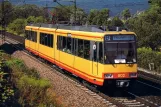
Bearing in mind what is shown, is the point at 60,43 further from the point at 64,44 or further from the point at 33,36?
the point at 33,36

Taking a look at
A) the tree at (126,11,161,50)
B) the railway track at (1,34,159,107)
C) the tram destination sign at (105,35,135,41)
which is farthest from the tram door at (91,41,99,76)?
the tree at (126,11,161,50)

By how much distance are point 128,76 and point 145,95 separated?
141 centimetres

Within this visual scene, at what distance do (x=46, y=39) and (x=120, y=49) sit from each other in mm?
11491

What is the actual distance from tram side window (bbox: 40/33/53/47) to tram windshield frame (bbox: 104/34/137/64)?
959 centimetres

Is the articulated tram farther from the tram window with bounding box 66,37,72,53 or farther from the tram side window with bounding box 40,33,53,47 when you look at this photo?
the tram side window with bounding box 40,33,53,47

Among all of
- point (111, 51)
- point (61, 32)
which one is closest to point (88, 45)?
point (111, 51)

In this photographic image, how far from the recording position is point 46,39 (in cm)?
2688

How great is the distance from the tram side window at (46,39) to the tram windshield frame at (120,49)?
9.59 m

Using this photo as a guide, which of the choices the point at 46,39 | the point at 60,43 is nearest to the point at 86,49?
the point at 60,43

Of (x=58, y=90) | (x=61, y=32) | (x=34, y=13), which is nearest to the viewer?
(x=58, y=90)

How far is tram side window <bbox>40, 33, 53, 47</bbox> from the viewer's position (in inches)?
1001

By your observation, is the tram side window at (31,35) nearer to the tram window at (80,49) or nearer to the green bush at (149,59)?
the green bush at (149,59)

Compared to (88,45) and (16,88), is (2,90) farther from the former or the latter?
(88,45)

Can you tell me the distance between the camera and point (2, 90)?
11.1 metres
